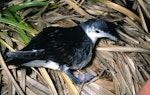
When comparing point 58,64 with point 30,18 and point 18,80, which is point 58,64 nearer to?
point 18,80

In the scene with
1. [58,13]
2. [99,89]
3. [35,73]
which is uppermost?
[58,13]

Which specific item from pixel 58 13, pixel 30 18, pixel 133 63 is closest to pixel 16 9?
pixel 30 18

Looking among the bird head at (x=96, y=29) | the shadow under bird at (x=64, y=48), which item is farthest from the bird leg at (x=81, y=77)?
the bird head at (x=96, y=29)

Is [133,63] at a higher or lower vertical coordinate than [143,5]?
lower

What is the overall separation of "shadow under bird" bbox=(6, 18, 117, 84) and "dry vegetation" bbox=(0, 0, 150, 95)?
0.08 m

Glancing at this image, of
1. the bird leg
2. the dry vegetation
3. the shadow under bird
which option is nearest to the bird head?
the shadow under bird

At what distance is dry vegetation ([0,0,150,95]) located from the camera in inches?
76.2

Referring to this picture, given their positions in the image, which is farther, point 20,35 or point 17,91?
point 20,35

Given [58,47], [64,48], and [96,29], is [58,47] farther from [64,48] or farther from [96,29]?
[96,29]

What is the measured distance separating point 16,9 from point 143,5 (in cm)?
88

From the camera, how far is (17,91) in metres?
1.84

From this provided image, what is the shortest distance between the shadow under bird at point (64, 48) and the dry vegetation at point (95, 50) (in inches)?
3.3

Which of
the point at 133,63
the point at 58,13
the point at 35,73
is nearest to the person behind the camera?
the point at 35,73

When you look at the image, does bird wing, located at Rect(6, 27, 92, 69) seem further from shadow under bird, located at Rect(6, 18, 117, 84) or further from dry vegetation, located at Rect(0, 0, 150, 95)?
dry vegetation, located at Rect(0, 0, 150, 95)
